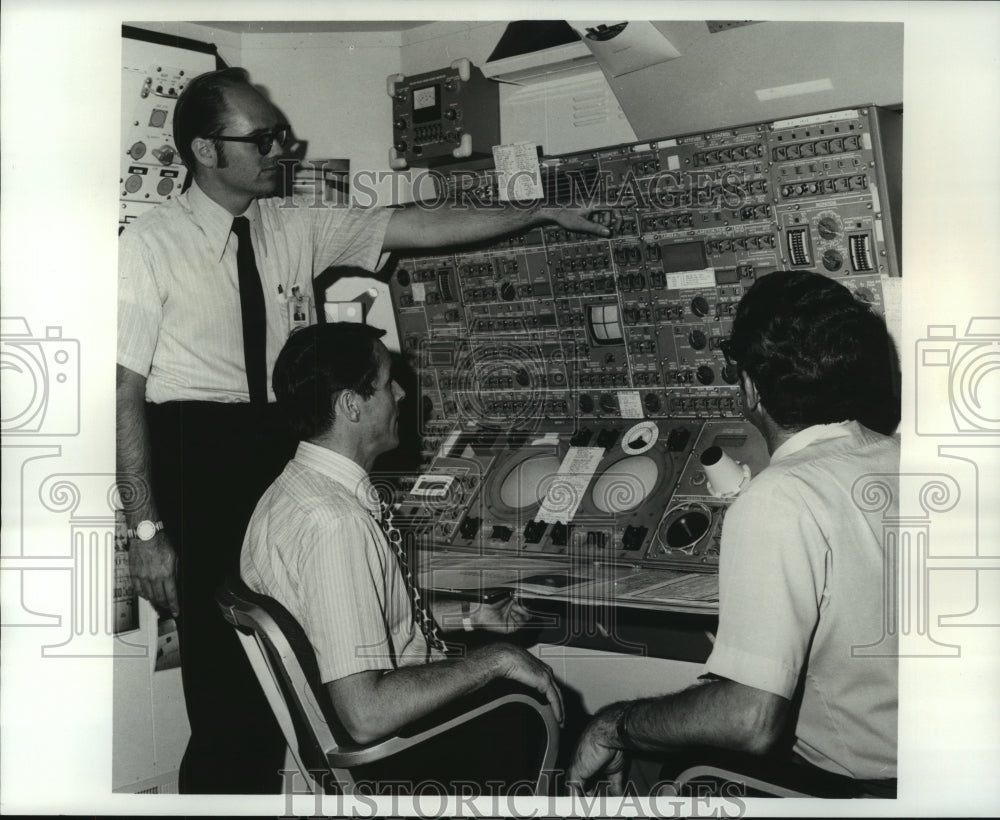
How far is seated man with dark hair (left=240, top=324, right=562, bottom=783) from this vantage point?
7.44ft

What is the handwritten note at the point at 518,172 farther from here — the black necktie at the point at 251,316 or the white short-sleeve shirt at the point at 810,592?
the white short-sleeve shirt at the point at 810,592

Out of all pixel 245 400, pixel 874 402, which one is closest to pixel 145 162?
pixel 245 400

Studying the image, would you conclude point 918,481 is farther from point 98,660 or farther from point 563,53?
point 98,660

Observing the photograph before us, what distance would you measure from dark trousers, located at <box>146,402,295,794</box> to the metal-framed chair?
149 mm

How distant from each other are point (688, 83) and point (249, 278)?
1301mm

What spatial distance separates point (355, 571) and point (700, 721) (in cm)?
87

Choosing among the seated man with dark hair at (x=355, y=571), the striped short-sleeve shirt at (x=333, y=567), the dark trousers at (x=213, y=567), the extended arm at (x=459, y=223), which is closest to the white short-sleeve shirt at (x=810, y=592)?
the seated man with dark hair at (x=355, y=571)

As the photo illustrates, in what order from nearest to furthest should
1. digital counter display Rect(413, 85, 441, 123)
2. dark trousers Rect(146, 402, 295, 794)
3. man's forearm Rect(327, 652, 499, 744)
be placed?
man's forearm Rect(327, 652, 499, 744) < dark trousers Rect(146, 402, 295, 794) < digital counter display Rect(413, 85, 441, 123)

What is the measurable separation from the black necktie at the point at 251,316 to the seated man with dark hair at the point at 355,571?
2.3 inches

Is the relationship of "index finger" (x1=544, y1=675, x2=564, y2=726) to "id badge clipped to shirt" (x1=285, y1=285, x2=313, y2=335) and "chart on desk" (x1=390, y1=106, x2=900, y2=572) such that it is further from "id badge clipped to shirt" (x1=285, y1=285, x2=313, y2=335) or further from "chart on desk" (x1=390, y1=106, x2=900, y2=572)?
"id badge clipped to shirt" (x1=285, y1=285, x2=313, y2=335)

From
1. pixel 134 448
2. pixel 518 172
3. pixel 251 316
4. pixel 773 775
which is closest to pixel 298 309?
pixel 251 316

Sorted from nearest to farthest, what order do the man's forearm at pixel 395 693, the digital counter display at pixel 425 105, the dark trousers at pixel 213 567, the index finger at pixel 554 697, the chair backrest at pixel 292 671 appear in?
the chair backrest at pixel 292 671 → the man's forearm at pixel 395 693 → the index finger at pixel 554 697 → the dark trousers at pixel 213 567 → the digital counter display at pixel 425 105

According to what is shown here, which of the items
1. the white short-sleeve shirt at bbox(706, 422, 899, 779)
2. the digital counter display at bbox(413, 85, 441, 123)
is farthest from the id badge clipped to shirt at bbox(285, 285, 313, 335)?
the white short-sleeve shirt at bbox(706, 422, 899, 779)

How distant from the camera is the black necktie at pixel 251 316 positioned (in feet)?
8.52
